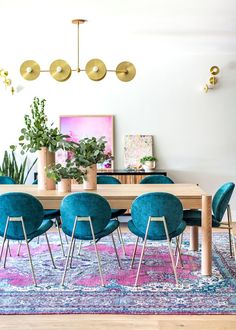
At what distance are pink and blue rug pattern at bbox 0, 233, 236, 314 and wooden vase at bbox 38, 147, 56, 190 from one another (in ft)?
2.51

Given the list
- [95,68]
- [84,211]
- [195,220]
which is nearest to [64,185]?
[84,211]

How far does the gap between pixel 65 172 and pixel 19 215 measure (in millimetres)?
682

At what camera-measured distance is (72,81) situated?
22.0 ft

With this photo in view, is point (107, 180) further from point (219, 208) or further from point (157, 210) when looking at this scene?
point (157, 210)

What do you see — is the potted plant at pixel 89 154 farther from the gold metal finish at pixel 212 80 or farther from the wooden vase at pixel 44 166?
the gold metal finish at pixel 212 80

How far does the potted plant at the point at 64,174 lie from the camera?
4121 mm

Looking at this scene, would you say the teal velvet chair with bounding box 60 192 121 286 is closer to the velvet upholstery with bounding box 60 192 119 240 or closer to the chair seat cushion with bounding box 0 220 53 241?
the velvet upholstery with bounding box 60 192 119 240

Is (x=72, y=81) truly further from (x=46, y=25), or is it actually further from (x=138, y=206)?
(x=138, y=206)

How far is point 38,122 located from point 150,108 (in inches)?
111

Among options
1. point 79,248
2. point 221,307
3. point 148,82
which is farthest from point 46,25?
point 221,307

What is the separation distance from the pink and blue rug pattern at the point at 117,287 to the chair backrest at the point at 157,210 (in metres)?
0.48
